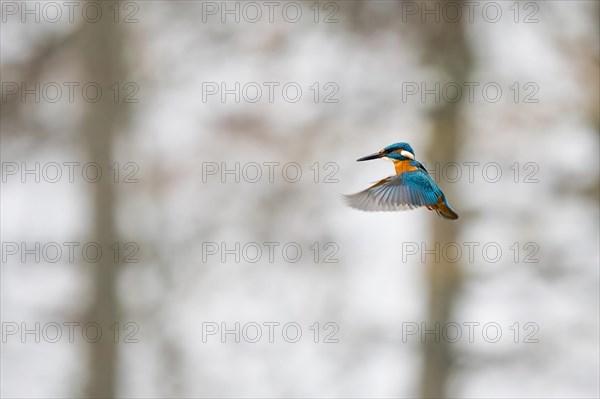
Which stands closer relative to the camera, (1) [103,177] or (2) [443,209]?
(2) [443,209]

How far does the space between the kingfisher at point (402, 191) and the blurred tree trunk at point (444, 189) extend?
2474mm

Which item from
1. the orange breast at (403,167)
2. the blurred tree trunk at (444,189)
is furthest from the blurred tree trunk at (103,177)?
the orange breast at (403,167)

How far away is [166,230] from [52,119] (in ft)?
2.88

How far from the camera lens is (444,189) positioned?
3580 mm

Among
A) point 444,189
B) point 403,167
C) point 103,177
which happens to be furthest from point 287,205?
point 403,167

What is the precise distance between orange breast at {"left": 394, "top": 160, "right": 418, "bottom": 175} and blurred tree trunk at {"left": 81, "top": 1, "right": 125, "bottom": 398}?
3.29 m

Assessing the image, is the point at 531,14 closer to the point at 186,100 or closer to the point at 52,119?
the point at 186,100

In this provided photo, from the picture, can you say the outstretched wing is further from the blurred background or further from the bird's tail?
the blurred background

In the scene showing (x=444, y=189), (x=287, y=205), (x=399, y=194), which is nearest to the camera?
(x=399, y=194)

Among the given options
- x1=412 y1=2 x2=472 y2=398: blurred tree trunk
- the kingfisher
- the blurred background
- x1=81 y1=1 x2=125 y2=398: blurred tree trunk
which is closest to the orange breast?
the kingfisher

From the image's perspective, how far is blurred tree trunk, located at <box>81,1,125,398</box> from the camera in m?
3.96

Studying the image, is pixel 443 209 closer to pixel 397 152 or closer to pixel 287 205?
pixel 397 152

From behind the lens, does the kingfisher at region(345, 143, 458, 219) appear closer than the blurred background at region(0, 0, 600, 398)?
Yes

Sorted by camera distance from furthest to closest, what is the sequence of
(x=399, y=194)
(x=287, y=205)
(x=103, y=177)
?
1. (x=287, y=205)
2. (x=103, y=177)
3. (x=399, y=194)
